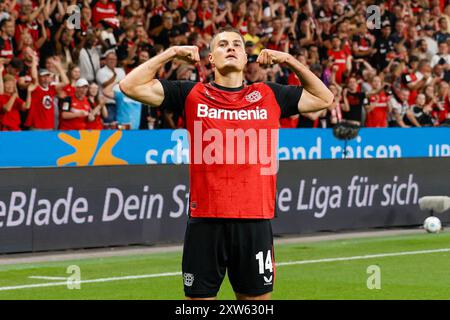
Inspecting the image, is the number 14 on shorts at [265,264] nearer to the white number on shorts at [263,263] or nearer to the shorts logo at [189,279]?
the white number on shorts at [263,263]

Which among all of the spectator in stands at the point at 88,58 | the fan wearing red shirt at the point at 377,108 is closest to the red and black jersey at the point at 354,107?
the fan wearing red shirt at the point at 377,108

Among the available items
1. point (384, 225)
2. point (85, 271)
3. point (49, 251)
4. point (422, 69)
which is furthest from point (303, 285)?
point (422, 69)

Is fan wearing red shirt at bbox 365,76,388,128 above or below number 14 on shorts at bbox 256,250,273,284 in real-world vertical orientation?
below

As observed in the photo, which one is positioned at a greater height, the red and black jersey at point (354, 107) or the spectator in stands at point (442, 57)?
the spectator in stands at point (442, 57)

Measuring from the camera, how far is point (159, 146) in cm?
1847

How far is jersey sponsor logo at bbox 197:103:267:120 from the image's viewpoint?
7418 mm

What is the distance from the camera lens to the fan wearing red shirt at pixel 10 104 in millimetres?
17156

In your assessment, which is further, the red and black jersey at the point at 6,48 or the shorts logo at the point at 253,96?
the red and black jersey at the point at 6,48

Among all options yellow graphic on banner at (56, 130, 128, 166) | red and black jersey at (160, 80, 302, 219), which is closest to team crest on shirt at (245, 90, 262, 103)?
red and black jersey at (160, 80, 302, 219)

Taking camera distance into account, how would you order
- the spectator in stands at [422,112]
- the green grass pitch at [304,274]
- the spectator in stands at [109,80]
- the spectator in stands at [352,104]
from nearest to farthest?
the green grass pitch at [304,274] → the spectator in stands at [109,80] → the spectator in stands at [352,104] → the spectator in stands at [422,112]

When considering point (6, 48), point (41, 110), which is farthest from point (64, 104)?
point (6, 48)

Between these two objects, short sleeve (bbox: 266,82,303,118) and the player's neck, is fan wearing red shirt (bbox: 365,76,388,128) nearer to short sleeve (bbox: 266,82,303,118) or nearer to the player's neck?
short sleeve (bbox: 266,82,303,118)

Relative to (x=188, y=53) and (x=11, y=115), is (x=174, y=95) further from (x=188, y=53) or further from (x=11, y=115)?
(x=11, y=115)

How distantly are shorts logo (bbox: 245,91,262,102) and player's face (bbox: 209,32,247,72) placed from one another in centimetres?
22
